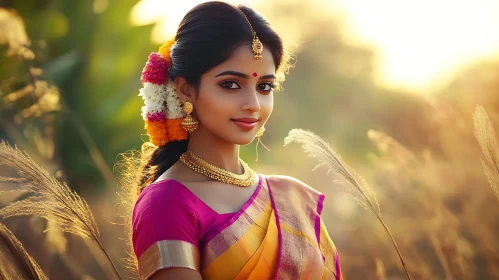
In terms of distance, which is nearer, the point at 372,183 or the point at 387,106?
the point at 372,183

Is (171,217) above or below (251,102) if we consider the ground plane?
below

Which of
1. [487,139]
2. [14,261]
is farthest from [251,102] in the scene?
[14,261]

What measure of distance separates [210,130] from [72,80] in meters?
3.08

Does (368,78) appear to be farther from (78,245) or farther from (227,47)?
(227,47)

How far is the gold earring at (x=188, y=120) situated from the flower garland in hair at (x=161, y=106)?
0.03 metres

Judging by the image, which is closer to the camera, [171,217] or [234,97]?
[171,217]

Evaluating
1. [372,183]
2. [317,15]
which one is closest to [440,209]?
[372,183]

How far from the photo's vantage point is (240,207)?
2184 millimetres

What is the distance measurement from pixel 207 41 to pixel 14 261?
1063 millimetres

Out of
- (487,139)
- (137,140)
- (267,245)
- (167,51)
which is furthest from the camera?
(137,140)

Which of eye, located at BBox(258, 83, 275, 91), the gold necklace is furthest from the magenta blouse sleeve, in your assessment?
eye, located at BBox(258, 83, 275, 91)

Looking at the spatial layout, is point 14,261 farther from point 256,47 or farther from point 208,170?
point 256,47

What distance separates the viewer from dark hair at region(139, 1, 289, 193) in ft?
7.09

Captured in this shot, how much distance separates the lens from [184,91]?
223cm
